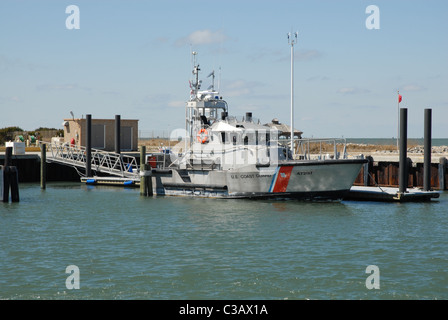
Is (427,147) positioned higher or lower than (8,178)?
higher

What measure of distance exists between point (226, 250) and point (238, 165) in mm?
11563

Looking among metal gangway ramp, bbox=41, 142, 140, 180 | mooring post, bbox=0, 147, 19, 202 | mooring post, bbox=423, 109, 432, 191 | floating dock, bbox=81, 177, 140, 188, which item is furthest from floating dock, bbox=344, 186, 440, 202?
mooring post, bbox=0, 147, 19, 202

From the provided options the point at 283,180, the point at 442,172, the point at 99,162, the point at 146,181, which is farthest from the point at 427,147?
the point at 99,162

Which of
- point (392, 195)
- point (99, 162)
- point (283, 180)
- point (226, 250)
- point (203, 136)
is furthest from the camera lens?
point (99, 162)

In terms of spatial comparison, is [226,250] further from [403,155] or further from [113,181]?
[113,181]

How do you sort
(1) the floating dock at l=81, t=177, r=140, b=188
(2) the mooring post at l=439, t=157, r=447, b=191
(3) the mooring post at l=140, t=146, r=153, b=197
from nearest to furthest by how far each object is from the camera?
(3) the mooring post at l=140, t=146, r=153, b=197, (2) the mooring post at l=439, t=157, r=447, b=191, (1) the floating dock at l=81, t=177, r=140, b=188

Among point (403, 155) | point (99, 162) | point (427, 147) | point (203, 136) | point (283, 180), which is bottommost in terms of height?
point (283, 180)

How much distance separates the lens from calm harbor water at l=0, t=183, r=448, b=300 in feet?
45.6

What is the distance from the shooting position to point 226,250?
17.9m

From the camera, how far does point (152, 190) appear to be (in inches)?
1289

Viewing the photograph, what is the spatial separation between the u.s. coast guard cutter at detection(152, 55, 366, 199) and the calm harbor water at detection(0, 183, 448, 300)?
904 millimetres

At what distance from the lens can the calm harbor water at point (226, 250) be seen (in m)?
13.9

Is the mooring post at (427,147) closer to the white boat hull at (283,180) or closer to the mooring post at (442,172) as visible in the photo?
the mooring post at (442,172)

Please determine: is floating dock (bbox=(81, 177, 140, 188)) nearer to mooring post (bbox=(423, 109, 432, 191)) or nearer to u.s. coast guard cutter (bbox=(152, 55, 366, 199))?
u.s. coast guard cutter (bbox=(152, 55, 366, 199))
